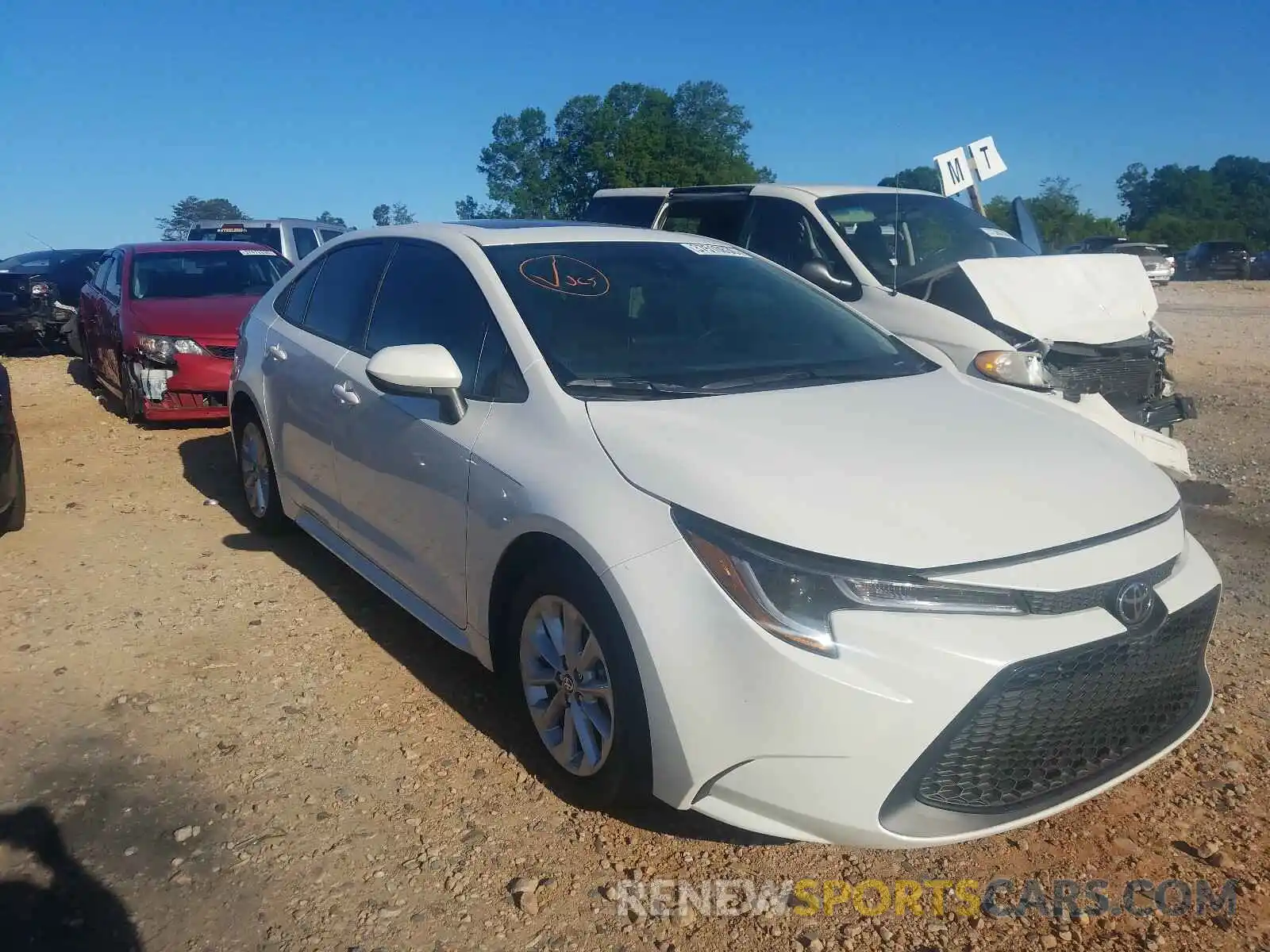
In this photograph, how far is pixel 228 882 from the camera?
108 inches

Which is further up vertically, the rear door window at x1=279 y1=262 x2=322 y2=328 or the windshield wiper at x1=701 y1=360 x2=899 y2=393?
the rear door window at x1=279 y1=262 x2=322 y2=328

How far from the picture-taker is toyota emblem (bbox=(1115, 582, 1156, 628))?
2539mm

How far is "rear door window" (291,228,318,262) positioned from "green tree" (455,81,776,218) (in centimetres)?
3759

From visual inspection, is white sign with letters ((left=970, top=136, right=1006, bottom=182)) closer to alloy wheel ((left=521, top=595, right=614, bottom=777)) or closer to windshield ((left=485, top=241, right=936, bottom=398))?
windshield ((left=485, top=241, right=936, bottom=398))

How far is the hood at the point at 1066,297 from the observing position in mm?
5949

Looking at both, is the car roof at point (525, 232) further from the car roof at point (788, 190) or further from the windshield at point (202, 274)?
the windshield at point (202, 274)

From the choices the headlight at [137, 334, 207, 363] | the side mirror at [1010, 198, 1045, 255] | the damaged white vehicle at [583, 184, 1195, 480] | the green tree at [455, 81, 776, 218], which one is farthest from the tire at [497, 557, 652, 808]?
the green tree at [455, 81, 776, 218]

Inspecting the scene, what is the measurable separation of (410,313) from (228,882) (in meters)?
2.16

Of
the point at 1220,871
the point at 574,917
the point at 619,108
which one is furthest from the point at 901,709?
the point at 619,108

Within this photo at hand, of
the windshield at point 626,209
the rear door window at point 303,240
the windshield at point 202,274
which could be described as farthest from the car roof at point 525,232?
the rear door window at point 303,240

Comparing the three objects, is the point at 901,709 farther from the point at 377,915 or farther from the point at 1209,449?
the point at 1209,449

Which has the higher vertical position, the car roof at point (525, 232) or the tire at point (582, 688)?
the car roof at point (525, 232)

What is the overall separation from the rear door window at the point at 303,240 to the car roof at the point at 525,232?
1168 cm

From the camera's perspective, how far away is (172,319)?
8.44m
